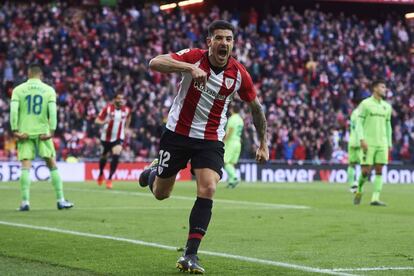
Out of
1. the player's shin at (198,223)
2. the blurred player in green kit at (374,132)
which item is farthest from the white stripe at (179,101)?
the blurred player in green kit at (374,132)

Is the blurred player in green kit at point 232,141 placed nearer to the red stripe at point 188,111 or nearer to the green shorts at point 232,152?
the green shorts at point 232,152

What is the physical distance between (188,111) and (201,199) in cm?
85

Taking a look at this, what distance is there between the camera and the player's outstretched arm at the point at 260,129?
9477 mm

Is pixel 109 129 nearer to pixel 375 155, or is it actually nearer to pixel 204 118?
pixel 375 155

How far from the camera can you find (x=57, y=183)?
1647cm

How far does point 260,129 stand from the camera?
9.56m

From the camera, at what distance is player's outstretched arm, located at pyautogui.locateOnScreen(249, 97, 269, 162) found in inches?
373

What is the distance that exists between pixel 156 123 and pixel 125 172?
259 centimetres

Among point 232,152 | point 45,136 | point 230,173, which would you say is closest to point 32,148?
point 45,136

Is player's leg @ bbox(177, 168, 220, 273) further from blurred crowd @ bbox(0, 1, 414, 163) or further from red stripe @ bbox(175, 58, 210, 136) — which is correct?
blurred crowd @ bbox(0, 1, 414, 163)

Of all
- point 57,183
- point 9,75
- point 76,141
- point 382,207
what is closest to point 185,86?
point 57,183

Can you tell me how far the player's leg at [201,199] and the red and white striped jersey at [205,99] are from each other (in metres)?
0.19

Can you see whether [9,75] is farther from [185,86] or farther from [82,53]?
[185,86]

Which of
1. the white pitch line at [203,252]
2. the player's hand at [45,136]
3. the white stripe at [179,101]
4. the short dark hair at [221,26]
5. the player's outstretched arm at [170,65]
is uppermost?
the short dark hair at [221,26]
